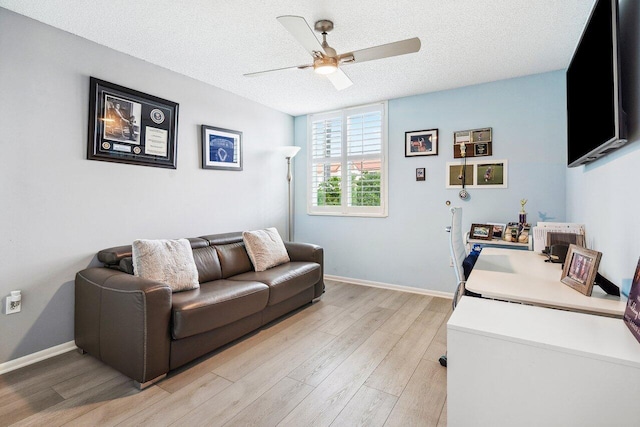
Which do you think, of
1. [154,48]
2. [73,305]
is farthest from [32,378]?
[154,48]

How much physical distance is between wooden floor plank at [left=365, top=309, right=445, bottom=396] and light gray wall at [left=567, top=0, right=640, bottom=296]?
1.30 m

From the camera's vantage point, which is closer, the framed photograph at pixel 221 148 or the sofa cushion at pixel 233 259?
the sofa cushion at pixel 233 259

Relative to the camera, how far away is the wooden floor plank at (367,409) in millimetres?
1669

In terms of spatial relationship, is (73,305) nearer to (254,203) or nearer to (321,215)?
(254,203)

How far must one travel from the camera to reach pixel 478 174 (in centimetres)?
355

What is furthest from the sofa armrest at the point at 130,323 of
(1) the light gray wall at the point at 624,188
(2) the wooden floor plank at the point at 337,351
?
(1) the light gray wall at the point at 624,188

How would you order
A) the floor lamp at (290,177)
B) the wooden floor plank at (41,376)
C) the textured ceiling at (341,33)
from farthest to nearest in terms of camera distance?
the floor lamp at (290,177) → the textured ceiling at (341,33) → the wooden floor plank at (41,376)

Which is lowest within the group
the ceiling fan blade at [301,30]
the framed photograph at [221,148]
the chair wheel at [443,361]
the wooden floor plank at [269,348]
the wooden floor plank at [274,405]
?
the wooden floor plank at [274,405]

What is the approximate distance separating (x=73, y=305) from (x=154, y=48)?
2222 millimetres

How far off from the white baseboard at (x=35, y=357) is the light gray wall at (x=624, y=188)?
362 cm

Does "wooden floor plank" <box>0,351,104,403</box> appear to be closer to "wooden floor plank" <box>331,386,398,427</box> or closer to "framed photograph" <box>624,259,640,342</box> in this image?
"wooden floor plank" <box>331,386,398,427</box>

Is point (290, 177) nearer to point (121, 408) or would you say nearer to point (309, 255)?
point (309, 255)

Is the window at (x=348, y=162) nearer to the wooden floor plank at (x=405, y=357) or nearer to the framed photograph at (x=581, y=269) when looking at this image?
the wooden floor plank at (x=405, y=357)

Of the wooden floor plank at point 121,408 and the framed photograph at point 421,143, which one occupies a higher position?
the framed photograph at point 421,143
